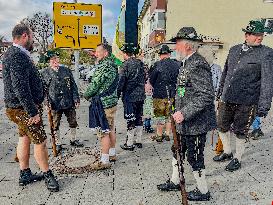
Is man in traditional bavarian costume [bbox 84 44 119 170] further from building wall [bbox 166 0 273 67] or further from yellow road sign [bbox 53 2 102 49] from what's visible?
building wall [bbox 166 0 273 67]

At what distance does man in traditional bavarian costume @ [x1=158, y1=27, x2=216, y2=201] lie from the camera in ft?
12.7

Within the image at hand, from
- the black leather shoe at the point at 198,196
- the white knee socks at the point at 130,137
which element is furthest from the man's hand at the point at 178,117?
the white knee socks at the point at 130,137

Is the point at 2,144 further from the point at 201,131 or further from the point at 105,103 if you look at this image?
the point at 201,131

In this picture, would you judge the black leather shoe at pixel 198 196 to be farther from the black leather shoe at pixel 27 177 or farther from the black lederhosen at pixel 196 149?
the black leather shoe at pixel 27 177

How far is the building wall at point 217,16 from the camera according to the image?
27.3m

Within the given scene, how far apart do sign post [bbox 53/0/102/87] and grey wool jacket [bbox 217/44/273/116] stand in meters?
7.34


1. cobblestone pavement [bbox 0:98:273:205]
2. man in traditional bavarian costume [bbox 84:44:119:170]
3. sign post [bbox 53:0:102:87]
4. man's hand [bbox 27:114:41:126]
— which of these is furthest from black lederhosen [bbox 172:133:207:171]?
sign post [bbox 53:0:102:87]

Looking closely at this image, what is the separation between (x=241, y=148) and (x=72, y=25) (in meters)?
8.41

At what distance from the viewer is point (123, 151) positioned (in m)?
6.54

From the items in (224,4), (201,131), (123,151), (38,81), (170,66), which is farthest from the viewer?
(224,4)

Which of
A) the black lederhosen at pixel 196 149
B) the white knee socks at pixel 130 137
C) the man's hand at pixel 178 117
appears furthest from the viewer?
the white knee socks at pixel 130 137

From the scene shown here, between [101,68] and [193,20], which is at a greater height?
[193,20]

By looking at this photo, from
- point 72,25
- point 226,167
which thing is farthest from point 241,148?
point 72,25

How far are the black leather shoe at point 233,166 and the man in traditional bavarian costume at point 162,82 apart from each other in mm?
2150
